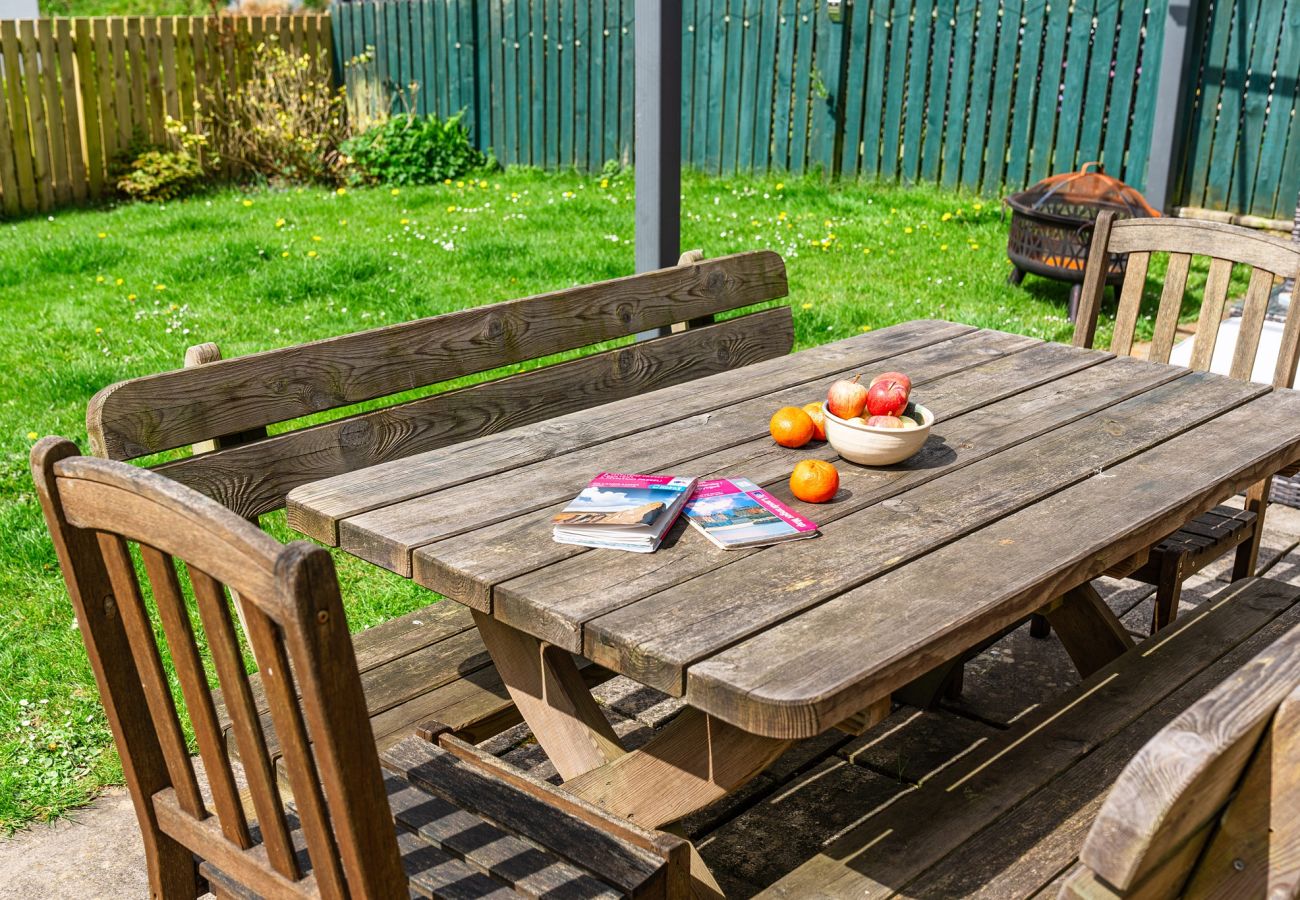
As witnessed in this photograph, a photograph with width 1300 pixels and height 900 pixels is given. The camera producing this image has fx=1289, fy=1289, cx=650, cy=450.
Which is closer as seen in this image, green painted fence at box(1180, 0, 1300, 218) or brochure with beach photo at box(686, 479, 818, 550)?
brochure with beach photo at box(686, 479, 818, 550)

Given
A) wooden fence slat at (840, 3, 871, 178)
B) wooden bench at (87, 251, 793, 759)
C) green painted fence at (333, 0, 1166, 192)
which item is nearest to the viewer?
wooden bench at (87, 251, 793, 759)

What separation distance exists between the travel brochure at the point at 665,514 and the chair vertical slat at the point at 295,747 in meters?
0.75

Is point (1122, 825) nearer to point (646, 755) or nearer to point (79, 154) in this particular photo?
point (646, 755)

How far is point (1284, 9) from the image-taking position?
304 inches

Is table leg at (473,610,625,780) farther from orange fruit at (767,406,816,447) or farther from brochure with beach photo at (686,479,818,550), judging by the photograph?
orange fruit at (767,406,816,447)

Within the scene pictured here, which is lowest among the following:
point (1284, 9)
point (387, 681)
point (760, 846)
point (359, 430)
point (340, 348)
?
point (760, 846)

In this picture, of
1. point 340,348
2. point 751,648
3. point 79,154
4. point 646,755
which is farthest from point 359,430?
point 79,154

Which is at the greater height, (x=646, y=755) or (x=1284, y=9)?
(x=1284, y=9)

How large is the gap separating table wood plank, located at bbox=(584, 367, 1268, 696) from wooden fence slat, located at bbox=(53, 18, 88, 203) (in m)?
8.68

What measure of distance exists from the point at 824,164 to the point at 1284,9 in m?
3.09

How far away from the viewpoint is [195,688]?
161 cm

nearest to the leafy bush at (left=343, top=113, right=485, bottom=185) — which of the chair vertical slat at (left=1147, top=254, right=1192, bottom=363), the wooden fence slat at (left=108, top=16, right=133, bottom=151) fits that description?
the wooden fence slat at (left=108, top=16, right=133, bottom=151)

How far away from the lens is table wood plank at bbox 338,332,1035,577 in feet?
7.12

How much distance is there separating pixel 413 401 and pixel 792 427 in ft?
2.98
